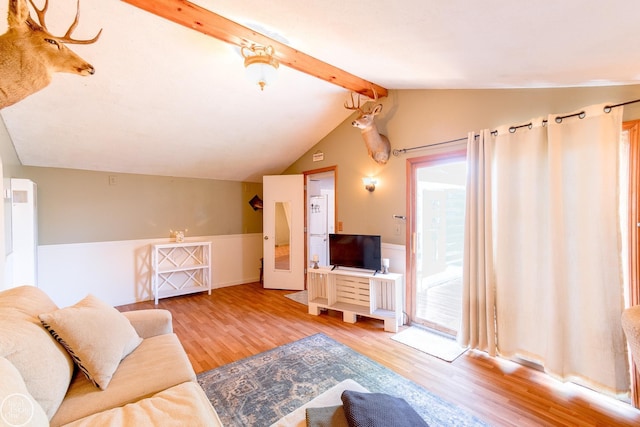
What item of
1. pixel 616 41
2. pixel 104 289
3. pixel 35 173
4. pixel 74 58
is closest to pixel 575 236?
pixel 616 41

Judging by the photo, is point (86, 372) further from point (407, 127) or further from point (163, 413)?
point (407, 127)

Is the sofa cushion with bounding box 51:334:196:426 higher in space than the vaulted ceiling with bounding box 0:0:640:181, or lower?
lower

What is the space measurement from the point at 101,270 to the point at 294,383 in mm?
3531

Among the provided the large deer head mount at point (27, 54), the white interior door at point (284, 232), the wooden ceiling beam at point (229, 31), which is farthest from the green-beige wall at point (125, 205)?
the wooden ceiling beam at point (229, 31)

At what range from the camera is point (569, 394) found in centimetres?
203

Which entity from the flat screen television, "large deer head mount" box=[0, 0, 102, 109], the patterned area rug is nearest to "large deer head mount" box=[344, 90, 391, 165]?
the flat screen television

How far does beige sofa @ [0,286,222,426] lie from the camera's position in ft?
3.56

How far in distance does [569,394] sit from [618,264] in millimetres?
1037

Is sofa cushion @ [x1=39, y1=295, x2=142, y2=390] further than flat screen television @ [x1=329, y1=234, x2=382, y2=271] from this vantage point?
No

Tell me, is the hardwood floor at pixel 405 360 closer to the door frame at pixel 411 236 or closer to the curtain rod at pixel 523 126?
the door frame at pixel 411 236

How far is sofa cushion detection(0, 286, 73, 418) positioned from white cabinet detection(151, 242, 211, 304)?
9.55 feet

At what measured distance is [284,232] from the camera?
16.1ft

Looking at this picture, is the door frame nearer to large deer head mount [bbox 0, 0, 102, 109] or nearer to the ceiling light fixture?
the ceiling light fixture

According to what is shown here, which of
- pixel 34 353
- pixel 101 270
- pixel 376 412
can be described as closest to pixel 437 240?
pixel 376 412
